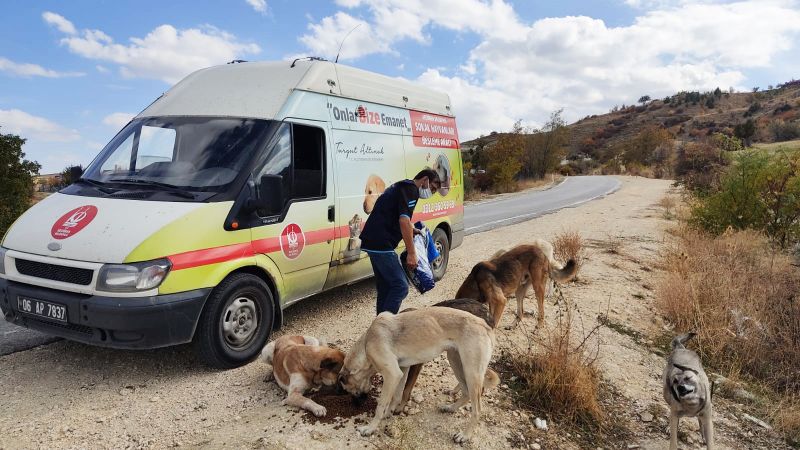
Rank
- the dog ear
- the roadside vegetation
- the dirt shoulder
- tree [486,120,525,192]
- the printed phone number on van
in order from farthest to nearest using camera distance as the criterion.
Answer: tree [486,120,525,192], the printed phone number on van, the roadside vegetation, the dog ear, the dirt shoulder

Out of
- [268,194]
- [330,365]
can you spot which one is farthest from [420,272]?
[268,194]

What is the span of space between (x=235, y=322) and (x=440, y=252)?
4.19m

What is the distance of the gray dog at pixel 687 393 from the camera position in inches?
147

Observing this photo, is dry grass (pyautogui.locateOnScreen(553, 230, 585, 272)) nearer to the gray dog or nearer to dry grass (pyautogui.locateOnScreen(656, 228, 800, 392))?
dry grass (pyautogui.locateOnScreen(656, 228, 800, 392))

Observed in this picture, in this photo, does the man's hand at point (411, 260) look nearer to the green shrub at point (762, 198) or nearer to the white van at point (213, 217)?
the white van at point (213, 217)

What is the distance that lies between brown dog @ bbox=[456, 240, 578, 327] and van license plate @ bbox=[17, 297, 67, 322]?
3.66 metres

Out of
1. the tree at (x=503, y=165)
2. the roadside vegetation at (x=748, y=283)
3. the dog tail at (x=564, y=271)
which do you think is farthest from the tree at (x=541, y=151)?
the dog tail at (x=564, y=271)

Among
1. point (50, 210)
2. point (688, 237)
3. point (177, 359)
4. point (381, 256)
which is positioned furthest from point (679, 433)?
point (688, 237)

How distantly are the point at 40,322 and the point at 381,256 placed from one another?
297 cm

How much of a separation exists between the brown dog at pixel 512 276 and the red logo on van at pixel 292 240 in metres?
1.79

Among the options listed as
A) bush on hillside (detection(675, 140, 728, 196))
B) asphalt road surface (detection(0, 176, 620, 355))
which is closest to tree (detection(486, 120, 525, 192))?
asphalt road surface (detection(0, 176, 620, 355))

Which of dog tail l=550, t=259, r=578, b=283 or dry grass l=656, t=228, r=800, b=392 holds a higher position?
dog tail l=550, t=259, r=578, b=283

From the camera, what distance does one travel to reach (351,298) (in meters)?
6.97

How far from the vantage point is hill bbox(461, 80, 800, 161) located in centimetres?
5763
